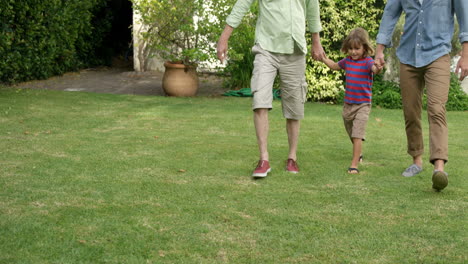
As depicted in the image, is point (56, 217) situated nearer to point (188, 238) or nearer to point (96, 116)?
Result: point (188, 238)

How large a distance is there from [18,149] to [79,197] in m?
2.05

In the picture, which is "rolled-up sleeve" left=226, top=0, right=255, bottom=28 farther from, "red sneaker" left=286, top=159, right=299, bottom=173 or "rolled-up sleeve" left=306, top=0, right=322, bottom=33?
"red sneaker" left=286, top=159, right=299, bottom=173

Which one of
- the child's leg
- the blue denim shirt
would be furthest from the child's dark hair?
the child's leg

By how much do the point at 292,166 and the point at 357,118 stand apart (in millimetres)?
764

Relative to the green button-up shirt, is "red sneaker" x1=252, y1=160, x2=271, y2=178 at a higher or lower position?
lower

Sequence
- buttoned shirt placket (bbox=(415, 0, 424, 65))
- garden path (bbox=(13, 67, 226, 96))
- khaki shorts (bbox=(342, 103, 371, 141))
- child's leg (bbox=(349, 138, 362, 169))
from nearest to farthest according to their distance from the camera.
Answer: buttoned shirt placket (bbox=(415, 0, 424, 65)), child's leg (bbox=(349, 138, 362, 169)), khaki shorts (bbox=(342, 103, 371, 141)), garden path (bbox=(13, 67, 226, 96))

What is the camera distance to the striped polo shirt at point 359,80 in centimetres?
582

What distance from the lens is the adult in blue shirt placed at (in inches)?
198

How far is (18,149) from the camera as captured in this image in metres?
6.32

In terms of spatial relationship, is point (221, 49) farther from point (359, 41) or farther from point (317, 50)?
point (359, 41)

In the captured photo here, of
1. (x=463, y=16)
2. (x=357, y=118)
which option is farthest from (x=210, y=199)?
(x=463, y=16)

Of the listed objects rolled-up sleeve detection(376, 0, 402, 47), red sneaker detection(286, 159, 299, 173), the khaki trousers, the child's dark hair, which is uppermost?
rolled-up sleeve detection(376, 0, 402, 47)

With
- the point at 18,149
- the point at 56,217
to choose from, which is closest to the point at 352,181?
the point at 56,217

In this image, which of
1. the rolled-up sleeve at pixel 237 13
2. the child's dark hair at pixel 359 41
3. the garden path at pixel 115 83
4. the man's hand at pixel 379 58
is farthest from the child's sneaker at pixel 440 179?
the garden path at pixel 115 83
